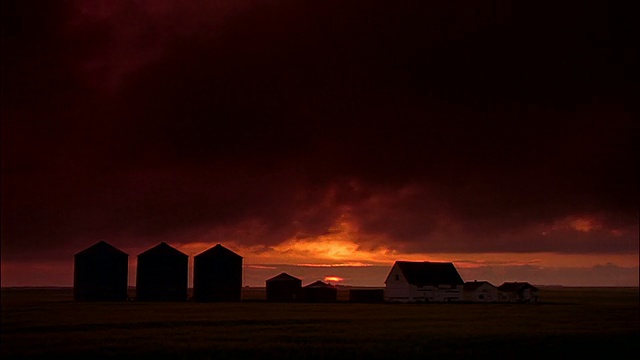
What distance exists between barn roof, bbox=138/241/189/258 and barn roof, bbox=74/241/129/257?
311cm

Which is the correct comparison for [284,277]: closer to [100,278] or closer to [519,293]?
[100,278]

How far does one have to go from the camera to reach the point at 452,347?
38812 millimetres

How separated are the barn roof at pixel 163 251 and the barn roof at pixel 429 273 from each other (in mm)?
28572

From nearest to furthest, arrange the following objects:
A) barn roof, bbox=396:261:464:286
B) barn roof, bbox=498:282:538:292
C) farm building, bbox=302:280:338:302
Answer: farm building, bbox=302:280:338:302 < barn roof, bbox=396:261:464:286 < barn roof, bbox=498:282:538:292

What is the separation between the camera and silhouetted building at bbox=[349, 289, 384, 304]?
97.8 m

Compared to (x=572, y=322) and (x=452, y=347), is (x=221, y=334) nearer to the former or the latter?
(x=452, y=347)

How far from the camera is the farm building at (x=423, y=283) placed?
97875 millimetres

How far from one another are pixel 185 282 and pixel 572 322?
48.6 metres

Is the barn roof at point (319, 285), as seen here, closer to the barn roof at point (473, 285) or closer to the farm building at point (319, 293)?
the farm building at point (319, 293)

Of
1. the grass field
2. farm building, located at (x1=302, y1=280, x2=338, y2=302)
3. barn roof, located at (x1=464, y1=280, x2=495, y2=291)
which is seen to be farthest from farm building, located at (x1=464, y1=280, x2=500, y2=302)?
the grass field

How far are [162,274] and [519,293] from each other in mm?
47848

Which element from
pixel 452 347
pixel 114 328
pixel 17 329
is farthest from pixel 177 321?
pixel 452 347

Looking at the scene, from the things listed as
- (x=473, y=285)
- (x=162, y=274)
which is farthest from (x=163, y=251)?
(x=473, y=285)

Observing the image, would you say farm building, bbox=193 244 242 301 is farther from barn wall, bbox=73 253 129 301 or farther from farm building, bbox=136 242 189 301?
barn wall, bbox=73 253 129 301
